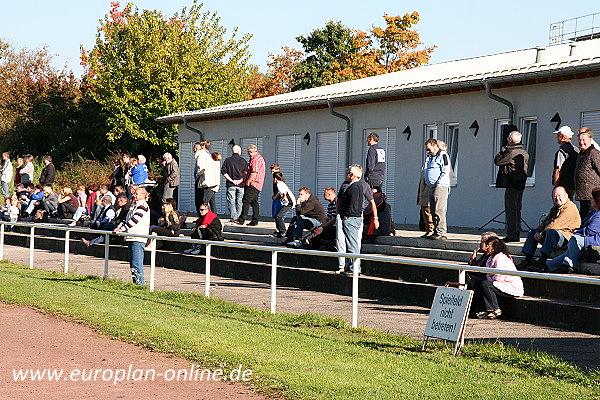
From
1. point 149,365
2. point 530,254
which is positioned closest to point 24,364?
point 149,365

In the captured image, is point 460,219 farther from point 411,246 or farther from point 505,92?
point 411,246

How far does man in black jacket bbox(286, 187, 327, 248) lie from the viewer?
18.6 metres

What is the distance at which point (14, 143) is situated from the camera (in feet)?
173

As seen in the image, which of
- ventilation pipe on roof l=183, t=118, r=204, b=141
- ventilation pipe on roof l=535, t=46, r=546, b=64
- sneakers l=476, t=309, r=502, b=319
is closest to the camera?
sneakers l=476, t=309, r=502, b=319

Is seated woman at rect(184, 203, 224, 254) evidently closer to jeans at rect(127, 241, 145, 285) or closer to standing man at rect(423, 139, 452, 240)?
jeans at rect(127, 241, 145, 285)

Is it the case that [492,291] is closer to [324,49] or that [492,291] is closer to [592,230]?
[592,230]

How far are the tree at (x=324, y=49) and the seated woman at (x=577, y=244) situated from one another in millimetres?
51576

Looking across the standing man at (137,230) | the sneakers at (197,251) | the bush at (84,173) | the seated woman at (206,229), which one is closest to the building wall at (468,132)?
the seated woman at (206,229)

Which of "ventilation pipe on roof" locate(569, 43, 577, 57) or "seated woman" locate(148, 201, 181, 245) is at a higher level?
"ventilation pipe on roof" locate(569, 43, 577, 57)

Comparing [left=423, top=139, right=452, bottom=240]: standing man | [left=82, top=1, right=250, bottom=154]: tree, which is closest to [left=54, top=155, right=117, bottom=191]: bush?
[left=82, top=1, right=250, bottom=154]: tree

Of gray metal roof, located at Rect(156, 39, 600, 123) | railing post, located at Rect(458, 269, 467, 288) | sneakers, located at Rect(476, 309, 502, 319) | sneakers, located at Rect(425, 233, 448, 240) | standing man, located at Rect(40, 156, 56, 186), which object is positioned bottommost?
sneakers, located at Rect(476, 309, 502, 319)

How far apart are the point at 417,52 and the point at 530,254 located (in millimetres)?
46063

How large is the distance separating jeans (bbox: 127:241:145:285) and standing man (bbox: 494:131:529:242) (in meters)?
5.64

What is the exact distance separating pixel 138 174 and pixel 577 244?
15.1 m
